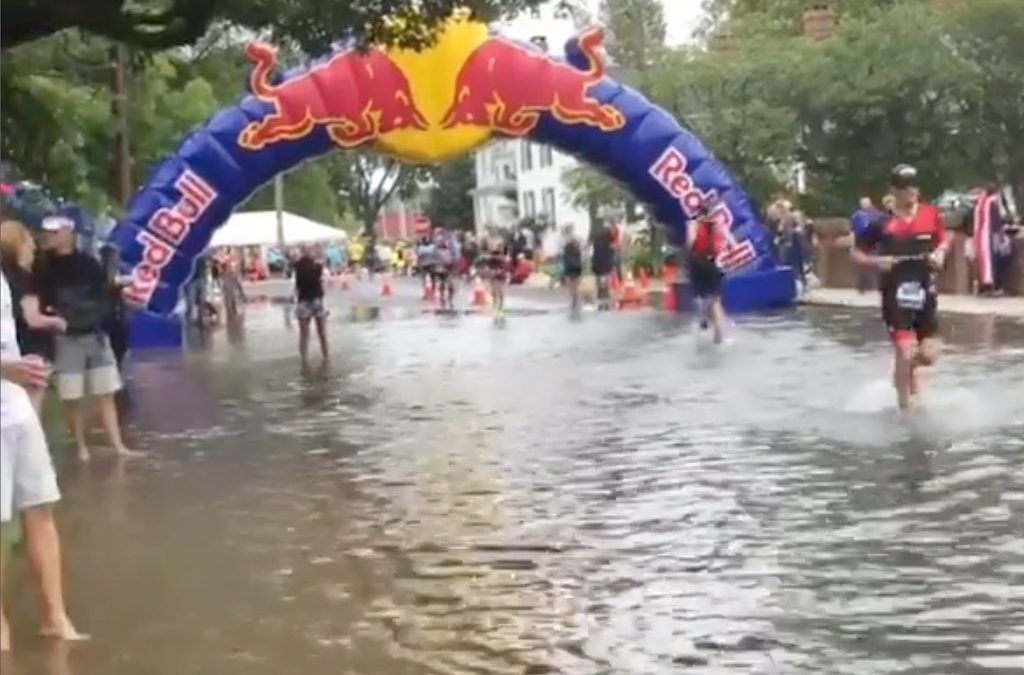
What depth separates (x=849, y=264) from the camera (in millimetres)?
38406

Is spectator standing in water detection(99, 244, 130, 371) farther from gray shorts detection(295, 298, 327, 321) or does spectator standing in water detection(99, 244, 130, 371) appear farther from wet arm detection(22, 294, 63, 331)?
gray shorts detection(295, 298, 327, 321)

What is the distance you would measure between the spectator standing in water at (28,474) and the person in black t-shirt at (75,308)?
5.94m

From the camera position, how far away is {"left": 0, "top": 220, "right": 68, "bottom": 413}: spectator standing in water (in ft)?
39.6

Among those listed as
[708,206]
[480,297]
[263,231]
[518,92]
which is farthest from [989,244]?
[263,231]

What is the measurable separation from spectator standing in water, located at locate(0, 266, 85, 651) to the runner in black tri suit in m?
7.74

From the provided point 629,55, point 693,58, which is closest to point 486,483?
point 693,58

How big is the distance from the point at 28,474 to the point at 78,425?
305 inches

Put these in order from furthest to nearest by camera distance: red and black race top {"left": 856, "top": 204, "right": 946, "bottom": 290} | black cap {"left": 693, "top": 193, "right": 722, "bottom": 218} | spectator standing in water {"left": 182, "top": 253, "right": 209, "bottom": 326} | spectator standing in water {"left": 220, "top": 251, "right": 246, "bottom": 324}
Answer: spectator standing in water {"left": 220, "top": 251, "right": 246, "bottom": 324} < spectator standing in water {"left": 182, "top": 253, "right": 209, "bottom": 326} < black cap {"left": 693, "top": 193, "right": 722, "bottom": 218} < red and black race top {"left": 856, "top": 204, "right": 946, "bottom": 290}

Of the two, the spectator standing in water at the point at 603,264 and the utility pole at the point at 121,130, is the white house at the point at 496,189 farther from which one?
the utility pole at the point at 121,130

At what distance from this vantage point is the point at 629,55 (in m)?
74.2

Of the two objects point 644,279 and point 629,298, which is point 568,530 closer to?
point 629,298

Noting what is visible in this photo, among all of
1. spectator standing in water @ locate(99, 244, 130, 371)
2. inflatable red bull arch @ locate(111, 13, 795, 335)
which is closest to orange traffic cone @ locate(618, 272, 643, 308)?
inflatable red bull arch @ locate(111, 13, 795, 335)

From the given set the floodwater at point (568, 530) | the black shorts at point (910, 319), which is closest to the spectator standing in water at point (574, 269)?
the floodwater at point (568, 530)

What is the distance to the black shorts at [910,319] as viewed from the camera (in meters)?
14.9
